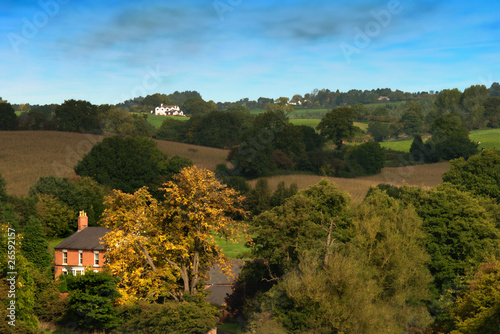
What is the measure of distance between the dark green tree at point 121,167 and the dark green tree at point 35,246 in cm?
3462

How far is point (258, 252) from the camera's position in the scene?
4381 centimetres

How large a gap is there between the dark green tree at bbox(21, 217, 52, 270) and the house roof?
1.63 metres

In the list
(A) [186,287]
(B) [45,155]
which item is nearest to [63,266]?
(A) [186,287]

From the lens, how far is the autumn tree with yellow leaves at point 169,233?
3250 cm

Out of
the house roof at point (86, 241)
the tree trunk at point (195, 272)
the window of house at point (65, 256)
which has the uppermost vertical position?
the tree trunk at point (195, 272)

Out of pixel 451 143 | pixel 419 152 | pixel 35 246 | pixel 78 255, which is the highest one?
pixel 451 143

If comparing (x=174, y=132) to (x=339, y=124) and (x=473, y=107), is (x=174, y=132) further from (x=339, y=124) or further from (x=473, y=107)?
(x=473, y=107)

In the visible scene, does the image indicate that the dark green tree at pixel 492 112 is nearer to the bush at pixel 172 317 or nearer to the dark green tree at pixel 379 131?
the dark green tree at pixel 379 131

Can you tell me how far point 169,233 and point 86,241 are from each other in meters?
28.3

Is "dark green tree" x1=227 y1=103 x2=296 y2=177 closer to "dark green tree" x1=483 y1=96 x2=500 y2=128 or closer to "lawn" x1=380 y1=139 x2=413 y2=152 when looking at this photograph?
"lawn" x1=380 y1=139 x2=413 y2=152

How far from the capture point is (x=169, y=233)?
3416 centimetres

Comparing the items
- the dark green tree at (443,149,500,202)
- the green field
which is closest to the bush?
the dark green tree at (443,149,500,202)

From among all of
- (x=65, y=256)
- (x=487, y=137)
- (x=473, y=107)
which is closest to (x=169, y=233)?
(x=65, y=256)

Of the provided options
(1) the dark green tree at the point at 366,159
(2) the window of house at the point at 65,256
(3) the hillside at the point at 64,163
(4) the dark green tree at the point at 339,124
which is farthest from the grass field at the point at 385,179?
(2) the window of house at the point at 65,256
